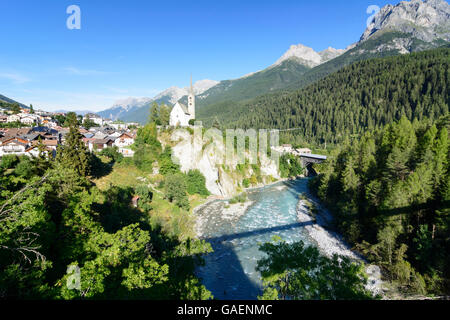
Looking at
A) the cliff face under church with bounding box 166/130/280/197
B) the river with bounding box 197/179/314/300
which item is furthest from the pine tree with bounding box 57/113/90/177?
the cliff face under church with bounding box 166/130/280/197

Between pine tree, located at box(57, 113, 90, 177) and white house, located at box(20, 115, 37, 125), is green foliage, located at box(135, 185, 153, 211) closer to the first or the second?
pine tree, located at box(57, 113, 90, 177)

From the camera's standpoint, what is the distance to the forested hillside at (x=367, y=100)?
125438 millimetres

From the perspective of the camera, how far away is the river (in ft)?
75.2

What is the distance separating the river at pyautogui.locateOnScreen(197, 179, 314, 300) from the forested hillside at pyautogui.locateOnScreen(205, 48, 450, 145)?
3854 inches

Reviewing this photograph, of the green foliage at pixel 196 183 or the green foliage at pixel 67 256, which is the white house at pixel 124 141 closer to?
the green foliage at pixel 196 183

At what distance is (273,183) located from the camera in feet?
242

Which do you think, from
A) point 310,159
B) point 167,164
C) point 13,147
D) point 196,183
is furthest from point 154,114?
point 310,159

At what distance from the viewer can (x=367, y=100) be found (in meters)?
150

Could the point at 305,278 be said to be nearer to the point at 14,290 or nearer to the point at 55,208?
the point at 14,290

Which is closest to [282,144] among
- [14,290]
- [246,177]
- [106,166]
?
[246,177]

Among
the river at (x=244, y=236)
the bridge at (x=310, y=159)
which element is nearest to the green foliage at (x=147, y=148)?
the river at (x=244, y=236)
